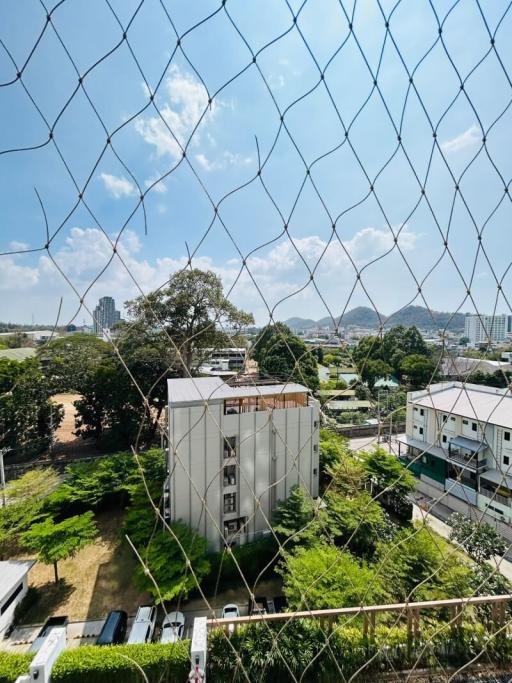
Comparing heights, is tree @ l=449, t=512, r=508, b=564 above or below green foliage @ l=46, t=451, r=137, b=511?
below

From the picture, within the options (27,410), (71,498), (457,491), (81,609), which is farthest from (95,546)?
(457,491)

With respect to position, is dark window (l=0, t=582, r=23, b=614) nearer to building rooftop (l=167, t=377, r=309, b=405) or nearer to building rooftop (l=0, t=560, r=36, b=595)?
building rooftop (l=0, t=560, r=36, b=595)

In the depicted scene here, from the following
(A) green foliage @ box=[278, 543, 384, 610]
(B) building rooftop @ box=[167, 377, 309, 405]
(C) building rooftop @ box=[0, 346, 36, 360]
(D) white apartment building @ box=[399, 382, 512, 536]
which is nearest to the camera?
(A) green foliage @ box=[278, 543, 384, 610]

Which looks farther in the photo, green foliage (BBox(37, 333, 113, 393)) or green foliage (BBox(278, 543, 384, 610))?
green foliage (BBox(37, 333, 113, 393))

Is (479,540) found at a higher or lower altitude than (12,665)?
lower

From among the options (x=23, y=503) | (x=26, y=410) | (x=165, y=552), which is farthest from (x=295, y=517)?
(x=26, y=410)

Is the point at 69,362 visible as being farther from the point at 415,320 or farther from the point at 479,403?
the point at 479,403

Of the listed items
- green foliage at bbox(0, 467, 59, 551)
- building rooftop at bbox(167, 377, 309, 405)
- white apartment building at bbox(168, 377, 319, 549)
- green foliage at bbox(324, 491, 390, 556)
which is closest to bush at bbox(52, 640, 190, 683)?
white apartment building at bbox(168, 377, 319, 549)
